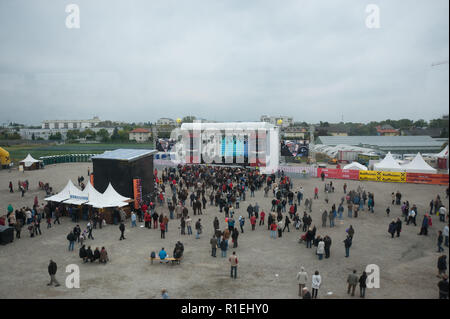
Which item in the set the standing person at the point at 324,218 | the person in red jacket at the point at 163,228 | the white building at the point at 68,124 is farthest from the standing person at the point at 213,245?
the white building at the point at 68,124

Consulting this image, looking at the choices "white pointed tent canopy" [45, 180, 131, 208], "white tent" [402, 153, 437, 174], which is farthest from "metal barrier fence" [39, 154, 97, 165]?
"white tent" [402, 153, 437, 174]

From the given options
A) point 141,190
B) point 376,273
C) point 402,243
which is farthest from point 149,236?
point 402,243

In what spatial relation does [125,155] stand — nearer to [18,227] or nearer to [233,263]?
[18,227]

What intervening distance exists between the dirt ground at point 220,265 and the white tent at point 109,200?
1.15m

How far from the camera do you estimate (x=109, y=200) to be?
15.3m

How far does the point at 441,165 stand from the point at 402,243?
25.5m

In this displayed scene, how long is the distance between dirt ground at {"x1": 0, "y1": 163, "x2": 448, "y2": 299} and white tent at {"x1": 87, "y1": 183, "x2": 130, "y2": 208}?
1154 mm

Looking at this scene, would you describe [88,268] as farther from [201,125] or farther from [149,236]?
[201,125]

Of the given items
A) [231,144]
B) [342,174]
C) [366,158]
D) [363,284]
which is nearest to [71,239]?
[363,284]

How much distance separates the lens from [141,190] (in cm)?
1745

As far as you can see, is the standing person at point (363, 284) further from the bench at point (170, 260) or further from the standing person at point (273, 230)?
the bench at point (170, 260)

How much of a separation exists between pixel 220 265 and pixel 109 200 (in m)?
7.79

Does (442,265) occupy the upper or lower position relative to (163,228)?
upper

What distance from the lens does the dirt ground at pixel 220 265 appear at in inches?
332
